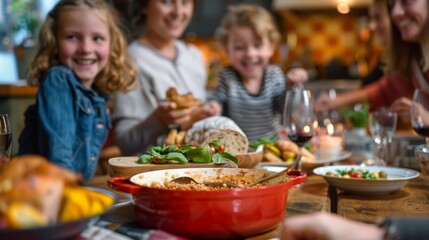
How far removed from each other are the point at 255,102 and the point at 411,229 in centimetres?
184

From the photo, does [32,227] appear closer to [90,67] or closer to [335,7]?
[90,67]

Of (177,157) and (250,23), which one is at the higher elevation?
(250,23)

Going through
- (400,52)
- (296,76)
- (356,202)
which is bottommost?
(356,202)

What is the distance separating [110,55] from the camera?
5.90 feet

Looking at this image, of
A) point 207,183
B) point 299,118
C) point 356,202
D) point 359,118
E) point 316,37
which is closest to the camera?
point 207,183

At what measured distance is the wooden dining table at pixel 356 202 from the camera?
0.94 m

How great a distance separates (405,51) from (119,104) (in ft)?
Result: 4.67

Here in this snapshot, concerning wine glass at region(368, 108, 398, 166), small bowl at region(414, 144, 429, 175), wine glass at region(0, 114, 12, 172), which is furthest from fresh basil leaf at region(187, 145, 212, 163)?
wine glass at region(368, 108, 398, 166)

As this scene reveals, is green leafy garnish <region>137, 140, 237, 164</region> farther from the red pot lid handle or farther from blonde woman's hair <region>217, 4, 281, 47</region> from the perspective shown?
blonde woman's hair <region>217, 4, 281, 47</region>

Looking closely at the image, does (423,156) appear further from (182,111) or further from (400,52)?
(400,52)

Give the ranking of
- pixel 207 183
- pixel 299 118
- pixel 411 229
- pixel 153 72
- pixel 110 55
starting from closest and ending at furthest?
pixel 411 229
pixel 207 183
pixel 299 118
pixel 110 55
pixel 153 72

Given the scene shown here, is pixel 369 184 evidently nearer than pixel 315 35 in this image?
Yes

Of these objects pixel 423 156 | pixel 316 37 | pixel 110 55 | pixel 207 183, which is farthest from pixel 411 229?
pixel 316 37

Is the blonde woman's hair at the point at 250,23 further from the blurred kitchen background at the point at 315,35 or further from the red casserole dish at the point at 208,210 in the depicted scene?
the blurred kitchen background at the point at 315,35
